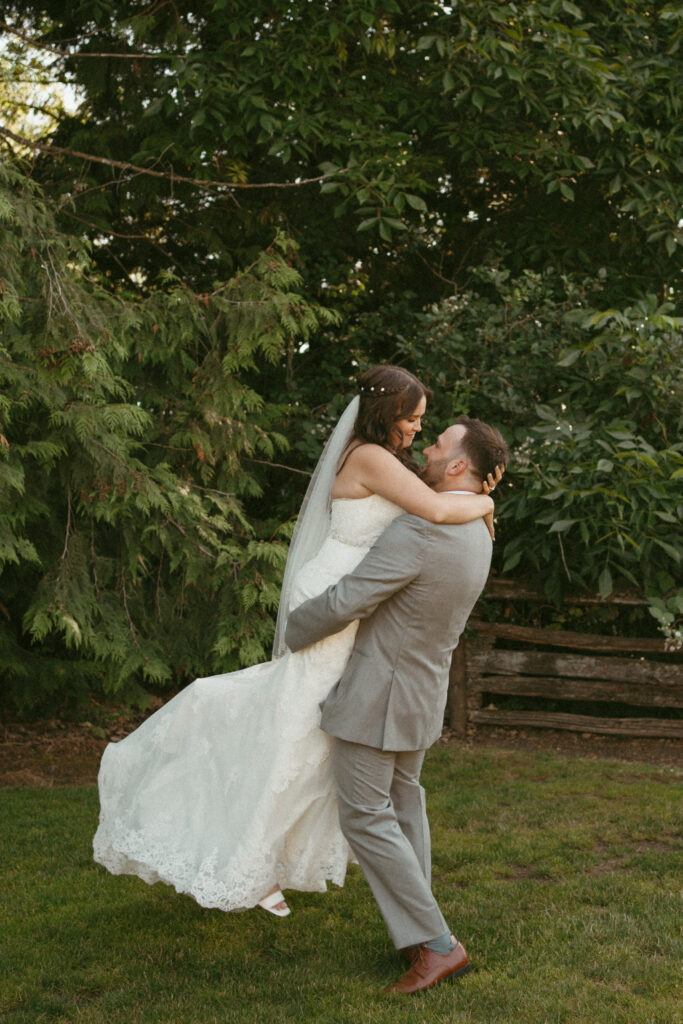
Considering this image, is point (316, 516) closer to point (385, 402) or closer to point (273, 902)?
point (385, 402)

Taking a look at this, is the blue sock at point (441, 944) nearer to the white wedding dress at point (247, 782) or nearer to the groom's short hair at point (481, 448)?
the white wedding dress at point (247, 782)

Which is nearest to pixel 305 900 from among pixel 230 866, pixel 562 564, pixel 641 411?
pixel 230 866

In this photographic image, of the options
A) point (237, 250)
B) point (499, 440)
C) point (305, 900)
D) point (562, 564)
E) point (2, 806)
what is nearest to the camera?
point (499, 440)

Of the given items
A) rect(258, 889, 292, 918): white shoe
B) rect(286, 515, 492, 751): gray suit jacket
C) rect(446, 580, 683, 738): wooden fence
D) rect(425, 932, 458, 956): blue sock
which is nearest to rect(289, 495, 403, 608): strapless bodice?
rect(286, 515, 492, 751): gray suit jacket

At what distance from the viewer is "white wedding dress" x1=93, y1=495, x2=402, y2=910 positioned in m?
3.17

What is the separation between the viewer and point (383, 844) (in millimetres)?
3127

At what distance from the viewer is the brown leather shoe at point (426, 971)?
3160 millimetres

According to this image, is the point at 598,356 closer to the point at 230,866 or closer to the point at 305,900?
the point at 305,900

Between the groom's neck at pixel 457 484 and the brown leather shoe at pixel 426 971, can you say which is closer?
the brown leather shoe at pixel 426 971

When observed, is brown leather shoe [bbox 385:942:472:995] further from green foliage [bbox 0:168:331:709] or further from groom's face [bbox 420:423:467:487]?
green foliage [bbox 0:168:331:709]

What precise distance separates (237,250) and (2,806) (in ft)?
14.2

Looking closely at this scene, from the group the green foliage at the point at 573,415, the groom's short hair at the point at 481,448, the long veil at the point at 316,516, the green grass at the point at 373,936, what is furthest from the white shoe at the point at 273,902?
the green foliage at the point at 573,415

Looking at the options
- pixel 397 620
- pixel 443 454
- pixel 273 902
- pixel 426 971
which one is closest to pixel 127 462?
pixel 443 454

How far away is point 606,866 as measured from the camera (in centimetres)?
450
